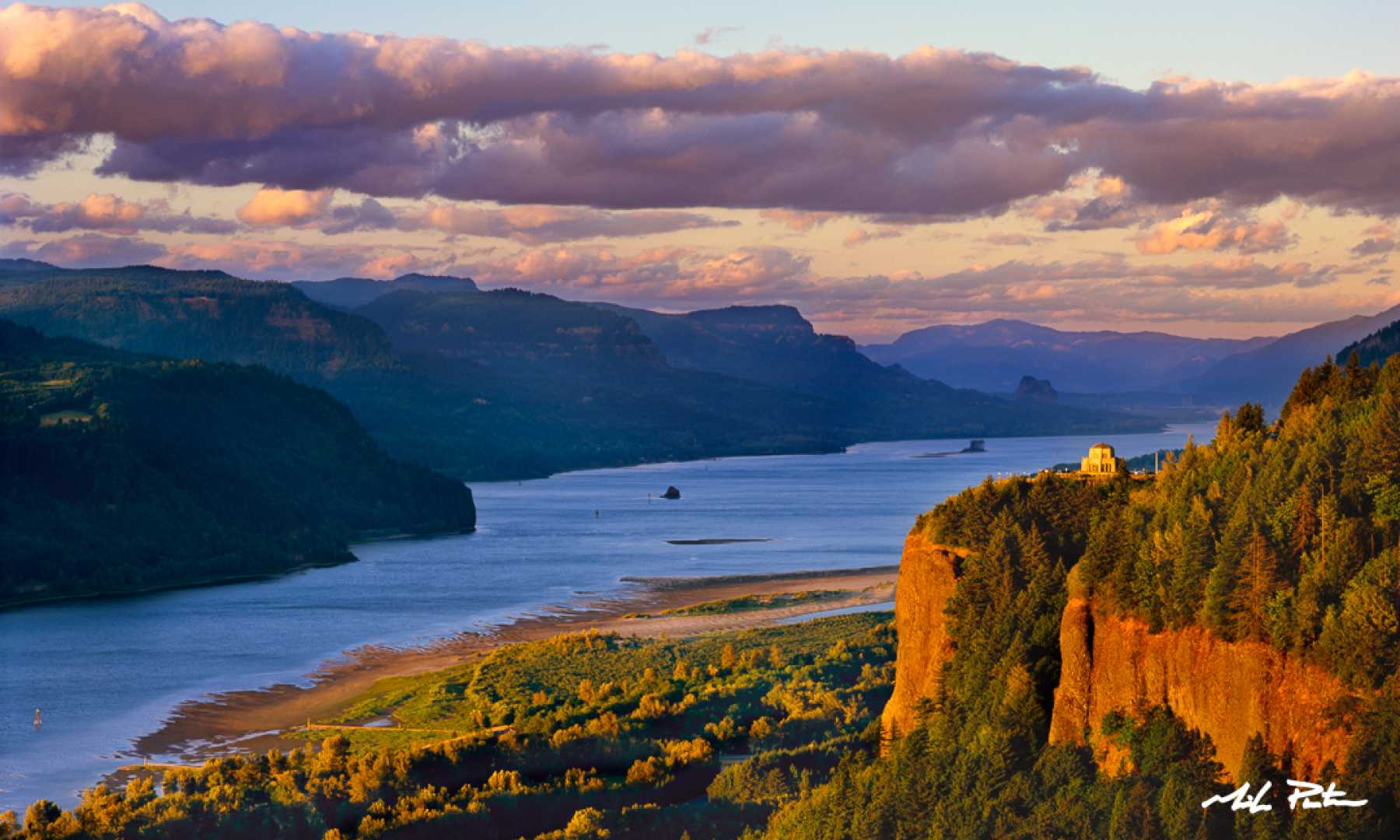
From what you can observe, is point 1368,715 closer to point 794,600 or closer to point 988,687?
point 988,687

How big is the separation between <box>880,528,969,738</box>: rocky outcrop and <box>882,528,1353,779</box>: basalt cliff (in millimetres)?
88

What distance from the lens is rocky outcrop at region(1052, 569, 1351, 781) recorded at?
Result: 3634cm

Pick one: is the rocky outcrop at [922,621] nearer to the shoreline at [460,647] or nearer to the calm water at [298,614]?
the calm water at [298,614]

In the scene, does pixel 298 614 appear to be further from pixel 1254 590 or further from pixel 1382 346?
pixel 1382 346

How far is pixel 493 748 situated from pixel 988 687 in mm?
24415

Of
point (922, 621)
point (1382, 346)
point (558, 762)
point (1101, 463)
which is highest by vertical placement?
point (1382, 346)

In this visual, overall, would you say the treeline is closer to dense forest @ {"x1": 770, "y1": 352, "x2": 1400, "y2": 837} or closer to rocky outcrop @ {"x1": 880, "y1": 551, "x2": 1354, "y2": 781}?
dense forest @ {"x1": 770, "y1": 352, "x2": 1400, "y2": 837}

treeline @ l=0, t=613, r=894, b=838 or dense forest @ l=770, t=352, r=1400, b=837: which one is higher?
dense forest @ l=770, t=352, r=1400, b=837

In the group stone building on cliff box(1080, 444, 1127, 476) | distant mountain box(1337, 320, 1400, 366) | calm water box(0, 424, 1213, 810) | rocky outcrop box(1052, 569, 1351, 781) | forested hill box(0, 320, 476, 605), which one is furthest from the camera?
distant mountain box(1337, 320, 1400, 366)

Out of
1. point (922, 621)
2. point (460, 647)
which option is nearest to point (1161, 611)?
point (922, 621)

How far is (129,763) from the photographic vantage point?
69188 millimetres
